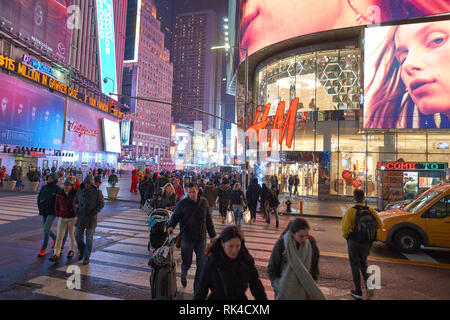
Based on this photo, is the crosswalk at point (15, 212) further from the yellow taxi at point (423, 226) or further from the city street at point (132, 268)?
the yellow taxi at point (423, 226)

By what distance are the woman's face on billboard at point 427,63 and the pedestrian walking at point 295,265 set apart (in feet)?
81.0

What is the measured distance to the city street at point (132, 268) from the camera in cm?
489

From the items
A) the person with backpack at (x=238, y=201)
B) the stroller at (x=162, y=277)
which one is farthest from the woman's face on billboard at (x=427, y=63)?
the stroller at (x=162, y=277)

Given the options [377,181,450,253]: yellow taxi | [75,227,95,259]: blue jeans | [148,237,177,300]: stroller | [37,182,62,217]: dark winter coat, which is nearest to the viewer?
A: [148,237,177,300]: stroller

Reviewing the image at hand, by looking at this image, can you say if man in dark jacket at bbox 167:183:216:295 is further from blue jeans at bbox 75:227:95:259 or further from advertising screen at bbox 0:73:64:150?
advertising screen at bbox 0:73:64:150

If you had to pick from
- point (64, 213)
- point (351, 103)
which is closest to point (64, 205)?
point (64, 213)

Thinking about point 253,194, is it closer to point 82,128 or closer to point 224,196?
point 224,196

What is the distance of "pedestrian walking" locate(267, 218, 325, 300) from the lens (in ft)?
9.14

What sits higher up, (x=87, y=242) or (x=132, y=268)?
(x=87, y=242)

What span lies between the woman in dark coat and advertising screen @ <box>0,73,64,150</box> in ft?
131

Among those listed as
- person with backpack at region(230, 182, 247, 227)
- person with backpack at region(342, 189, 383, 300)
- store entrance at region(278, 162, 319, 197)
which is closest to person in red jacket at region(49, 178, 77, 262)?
person with backpack at region(230, 182, 247, 227)

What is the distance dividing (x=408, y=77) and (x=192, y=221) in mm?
24589

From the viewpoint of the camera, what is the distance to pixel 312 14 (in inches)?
1067
